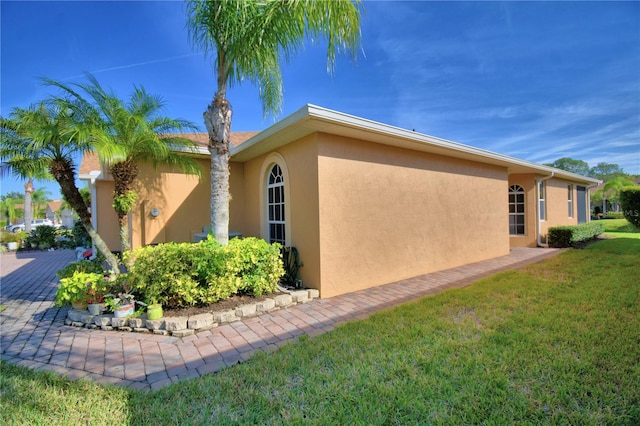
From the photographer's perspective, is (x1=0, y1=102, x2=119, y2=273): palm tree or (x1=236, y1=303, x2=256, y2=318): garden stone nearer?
(x1=236, y1=303, x2=256, y2=318): garden stone

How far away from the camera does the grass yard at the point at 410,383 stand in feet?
8.25

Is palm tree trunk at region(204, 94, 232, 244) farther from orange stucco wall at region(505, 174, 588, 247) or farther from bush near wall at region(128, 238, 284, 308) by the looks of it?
orange stucco wall at region(505, 174, 588, 247)

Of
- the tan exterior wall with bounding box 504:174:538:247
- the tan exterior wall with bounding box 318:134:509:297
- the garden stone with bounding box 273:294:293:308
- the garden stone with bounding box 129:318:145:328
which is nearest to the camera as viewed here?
the garden stone with bounding box 129:318:145:328

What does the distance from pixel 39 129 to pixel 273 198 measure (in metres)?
5.17

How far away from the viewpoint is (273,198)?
329 inches

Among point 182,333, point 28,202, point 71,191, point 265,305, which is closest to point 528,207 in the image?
point 265,305

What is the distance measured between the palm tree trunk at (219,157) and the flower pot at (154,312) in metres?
1.71

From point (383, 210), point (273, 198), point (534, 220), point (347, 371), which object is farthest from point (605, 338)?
point (534, 220)

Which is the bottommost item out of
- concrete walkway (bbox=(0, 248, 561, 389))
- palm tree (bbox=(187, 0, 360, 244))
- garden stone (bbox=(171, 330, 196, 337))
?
concrete walkway (bbox=(0, 248, 561, 389))

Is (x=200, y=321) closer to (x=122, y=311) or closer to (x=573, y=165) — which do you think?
(x=122, y=311)

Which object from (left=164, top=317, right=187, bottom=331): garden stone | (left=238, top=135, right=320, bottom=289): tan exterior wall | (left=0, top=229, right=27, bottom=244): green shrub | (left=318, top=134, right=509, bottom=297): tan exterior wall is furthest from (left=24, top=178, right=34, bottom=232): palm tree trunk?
(left=318, top=134, right=509, bottom=297): tan exterior wall

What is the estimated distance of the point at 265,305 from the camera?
5.54 meters

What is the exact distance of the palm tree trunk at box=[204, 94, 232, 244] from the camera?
20.0 feet

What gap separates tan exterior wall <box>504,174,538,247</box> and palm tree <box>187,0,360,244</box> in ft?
40.5
